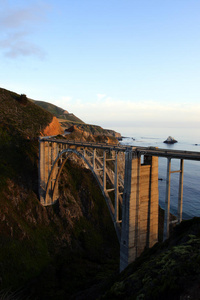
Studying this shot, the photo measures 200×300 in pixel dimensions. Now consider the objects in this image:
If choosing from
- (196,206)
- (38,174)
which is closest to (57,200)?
(38,174)

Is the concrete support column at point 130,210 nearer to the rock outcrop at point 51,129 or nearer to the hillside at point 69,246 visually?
the hillside at point 69,246

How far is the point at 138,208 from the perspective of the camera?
69.2 feet

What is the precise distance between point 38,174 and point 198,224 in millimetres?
35145

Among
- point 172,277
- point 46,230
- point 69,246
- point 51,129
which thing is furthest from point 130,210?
point 51,129

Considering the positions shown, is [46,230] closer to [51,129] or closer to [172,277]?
[172,277]

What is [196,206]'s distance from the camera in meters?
60.8

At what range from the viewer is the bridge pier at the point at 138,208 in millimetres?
20594

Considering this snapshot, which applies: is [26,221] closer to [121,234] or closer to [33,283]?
[33,283]

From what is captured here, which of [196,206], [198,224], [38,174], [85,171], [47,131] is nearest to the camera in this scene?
[198,224]

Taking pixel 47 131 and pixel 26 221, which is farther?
pixel 47 131

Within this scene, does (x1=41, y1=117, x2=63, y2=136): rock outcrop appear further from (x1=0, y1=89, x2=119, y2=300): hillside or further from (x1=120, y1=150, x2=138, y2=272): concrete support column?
(x1=120, y1=150, x2=138, y2=272): concrete support column

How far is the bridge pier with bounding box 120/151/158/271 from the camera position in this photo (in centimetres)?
2059

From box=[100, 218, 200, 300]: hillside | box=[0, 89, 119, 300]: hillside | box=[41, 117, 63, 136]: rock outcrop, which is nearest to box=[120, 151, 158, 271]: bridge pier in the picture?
box=[100, 218, 200, 300]: hillside

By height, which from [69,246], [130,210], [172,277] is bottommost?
[69,246]
